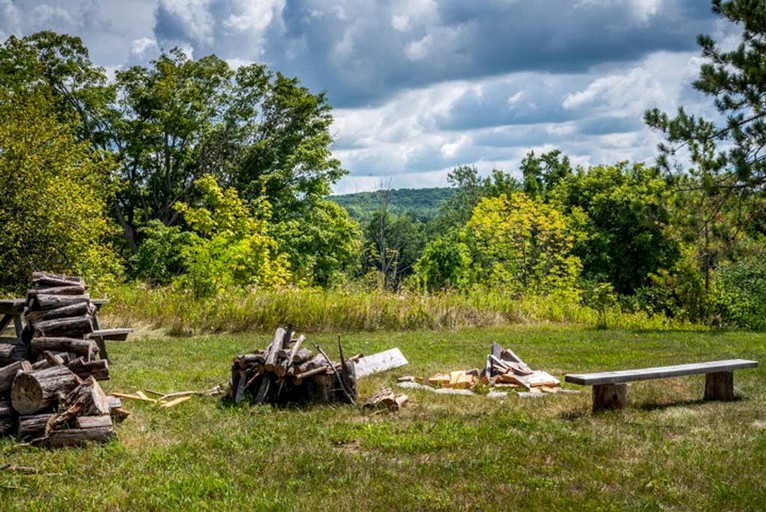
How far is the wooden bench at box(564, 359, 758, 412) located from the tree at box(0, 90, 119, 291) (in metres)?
14.9

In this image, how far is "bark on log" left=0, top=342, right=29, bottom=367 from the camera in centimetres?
864

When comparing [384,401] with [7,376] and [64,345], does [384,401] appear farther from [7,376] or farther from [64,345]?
[7,376]

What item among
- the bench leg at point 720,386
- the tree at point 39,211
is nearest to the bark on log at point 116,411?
the bench leg at point 720,386

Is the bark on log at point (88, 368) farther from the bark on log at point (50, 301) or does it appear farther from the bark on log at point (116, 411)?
the bark on log at point (50, 301)

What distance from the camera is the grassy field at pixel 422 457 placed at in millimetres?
5523

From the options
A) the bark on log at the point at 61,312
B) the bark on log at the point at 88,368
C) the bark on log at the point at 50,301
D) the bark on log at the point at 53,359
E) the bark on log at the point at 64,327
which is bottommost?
the bark on log at the point at 88,368

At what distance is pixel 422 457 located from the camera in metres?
6.62

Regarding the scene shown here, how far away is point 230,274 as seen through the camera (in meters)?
23.0

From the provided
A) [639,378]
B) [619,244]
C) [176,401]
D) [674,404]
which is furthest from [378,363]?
[619,244]

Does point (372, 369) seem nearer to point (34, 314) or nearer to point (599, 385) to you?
point (599, 385)

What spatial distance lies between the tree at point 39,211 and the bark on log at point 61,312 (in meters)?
10.6

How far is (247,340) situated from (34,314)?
6.63 metres

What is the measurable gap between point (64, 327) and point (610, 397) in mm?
6340

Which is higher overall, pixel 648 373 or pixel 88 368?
pixel 88 368
